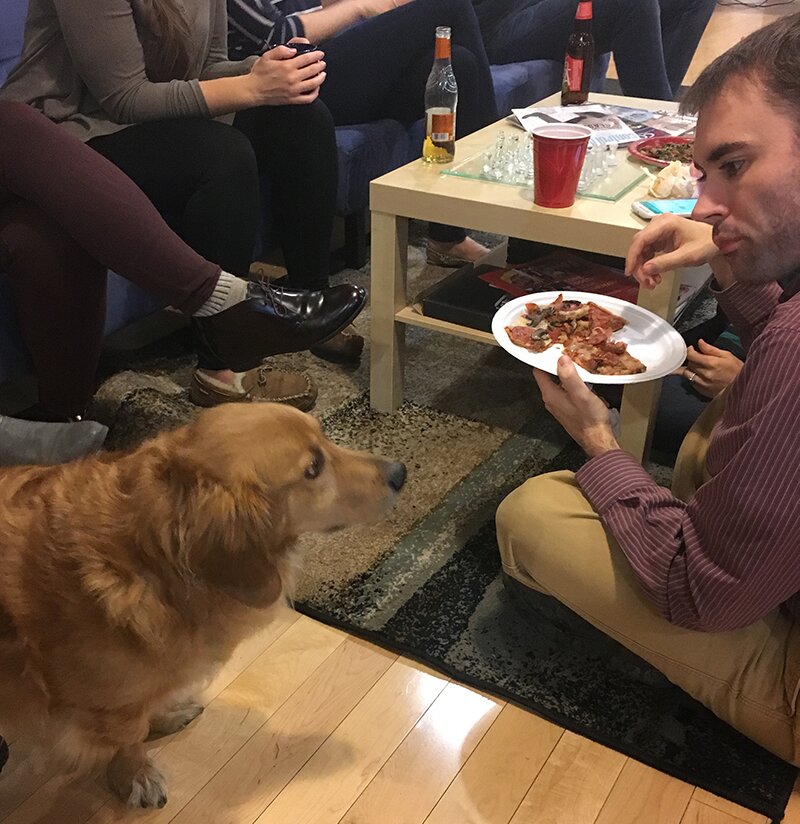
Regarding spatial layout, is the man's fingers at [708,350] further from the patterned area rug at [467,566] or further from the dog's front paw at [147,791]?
the dog's front paw at [147,791]

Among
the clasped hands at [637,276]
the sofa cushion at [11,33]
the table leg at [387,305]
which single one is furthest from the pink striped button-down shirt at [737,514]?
the sofa cushion at [11,33]

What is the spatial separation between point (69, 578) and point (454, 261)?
2022 mm

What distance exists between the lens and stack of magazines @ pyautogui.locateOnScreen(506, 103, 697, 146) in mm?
2219

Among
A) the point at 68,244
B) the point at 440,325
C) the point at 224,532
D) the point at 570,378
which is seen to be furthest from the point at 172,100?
the point at 224,532

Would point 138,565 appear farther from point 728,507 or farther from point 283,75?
point 283,75

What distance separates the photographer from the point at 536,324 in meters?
1.72

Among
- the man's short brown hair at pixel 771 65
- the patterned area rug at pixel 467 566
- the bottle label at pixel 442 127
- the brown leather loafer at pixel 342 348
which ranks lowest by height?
the patterned area rug at pixel 467 566

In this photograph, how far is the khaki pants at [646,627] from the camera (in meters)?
1.23

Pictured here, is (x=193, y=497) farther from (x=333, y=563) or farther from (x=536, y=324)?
(x=536, y=324)

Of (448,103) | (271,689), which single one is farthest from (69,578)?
(448,103)

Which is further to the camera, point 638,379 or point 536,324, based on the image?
point 536,324

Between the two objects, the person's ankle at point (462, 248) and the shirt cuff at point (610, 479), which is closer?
the shirt cuff at point (610, 479)

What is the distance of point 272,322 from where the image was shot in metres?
1.93

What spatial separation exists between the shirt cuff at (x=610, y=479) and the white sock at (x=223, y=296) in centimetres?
92
